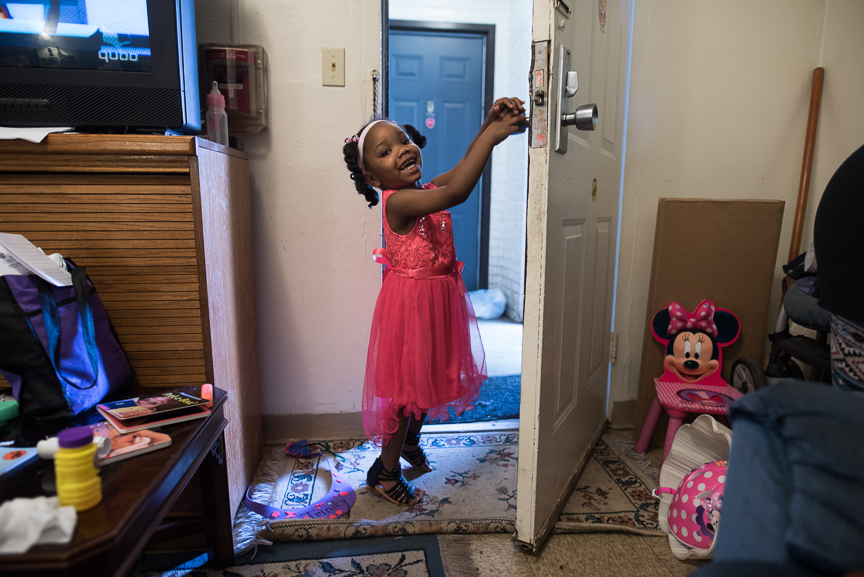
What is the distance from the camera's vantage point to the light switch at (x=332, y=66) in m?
1.64

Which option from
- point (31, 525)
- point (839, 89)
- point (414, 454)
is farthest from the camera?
point (839, 89)

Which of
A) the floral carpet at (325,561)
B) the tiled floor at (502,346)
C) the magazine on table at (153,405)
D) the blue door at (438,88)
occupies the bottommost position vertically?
the tiled floor at (502,346)

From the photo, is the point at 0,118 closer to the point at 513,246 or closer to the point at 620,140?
the point at 620,140

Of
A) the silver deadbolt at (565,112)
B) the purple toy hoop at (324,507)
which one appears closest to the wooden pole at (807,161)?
the silver deadbolt at (565,112)

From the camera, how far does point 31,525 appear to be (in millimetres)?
615

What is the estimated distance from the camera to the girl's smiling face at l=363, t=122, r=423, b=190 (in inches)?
52.1

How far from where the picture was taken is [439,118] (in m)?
3.71

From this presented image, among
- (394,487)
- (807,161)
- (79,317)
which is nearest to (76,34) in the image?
(79,317)

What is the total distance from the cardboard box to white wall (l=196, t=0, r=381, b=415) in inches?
40.2

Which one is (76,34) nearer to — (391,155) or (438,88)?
(391,155)

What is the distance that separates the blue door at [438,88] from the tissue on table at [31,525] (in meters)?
3.30

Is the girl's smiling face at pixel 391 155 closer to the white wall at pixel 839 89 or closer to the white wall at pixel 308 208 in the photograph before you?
the white wall at pixel 308 208

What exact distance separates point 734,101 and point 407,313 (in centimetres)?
146

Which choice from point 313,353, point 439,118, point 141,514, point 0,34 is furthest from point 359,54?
point 439,118
